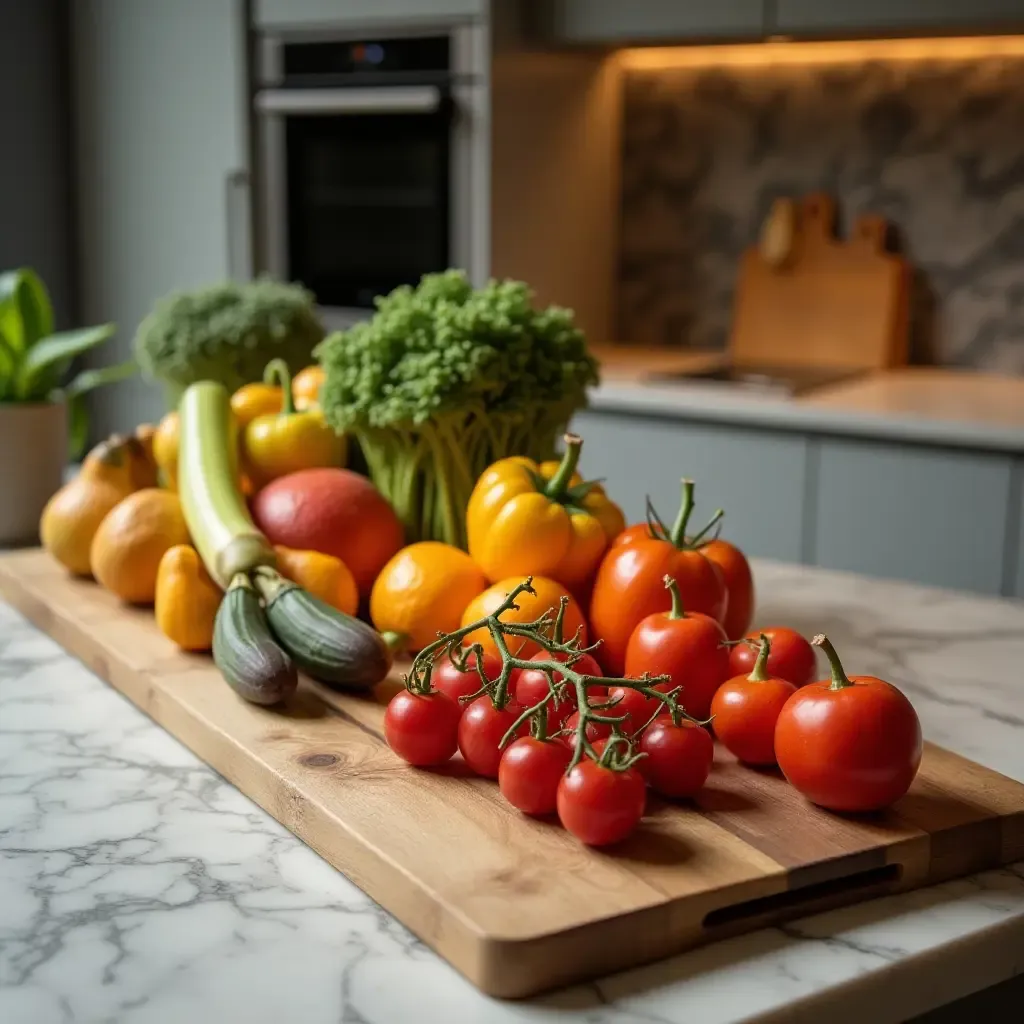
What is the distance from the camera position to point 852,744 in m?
0.89

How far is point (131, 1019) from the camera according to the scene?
2.39 ft

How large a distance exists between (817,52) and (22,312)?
6.63 feet

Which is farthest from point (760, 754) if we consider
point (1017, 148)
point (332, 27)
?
point (332, 27)

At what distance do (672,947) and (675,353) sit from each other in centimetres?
267

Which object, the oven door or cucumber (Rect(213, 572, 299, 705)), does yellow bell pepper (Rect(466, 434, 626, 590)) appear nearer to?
cucumber (Rect(213, 572, 299, 705))

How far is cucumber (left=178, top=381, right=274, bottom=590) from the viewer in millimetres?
1247

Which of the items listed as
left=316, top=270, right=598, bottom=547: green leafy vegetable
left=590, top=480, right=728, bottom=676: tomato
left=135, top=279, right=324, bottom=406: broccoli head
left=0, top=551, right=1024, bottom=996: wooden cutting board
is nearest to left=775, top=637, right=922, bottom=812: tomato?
left=0, top=551, right=1024, bottom=996: wooden cutting board

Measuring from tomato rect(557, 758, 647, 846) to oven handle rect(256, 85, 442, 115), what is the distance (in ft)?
7.54

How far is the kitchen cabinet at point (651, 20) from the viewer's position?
8.81 feet

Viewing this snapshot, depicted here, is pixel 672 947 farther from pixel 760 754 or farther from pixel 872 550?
pixel 872 550

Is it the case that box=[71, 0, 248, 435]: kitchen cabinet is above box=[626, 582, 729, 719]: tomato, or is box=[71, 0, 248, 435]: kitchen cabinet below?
above

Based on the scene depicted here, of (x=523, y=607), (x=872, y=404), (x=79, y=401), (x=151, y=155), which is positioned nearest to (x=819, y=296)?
(x=872, y=404)

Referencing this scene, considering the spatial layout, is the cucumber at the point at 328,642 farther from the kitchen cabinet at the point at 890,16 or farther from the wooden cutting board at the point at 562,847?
the kitchen cabinet at the point at 890,16

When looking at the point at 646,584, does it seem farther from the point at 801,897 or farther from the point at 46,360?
the point at 46,360
